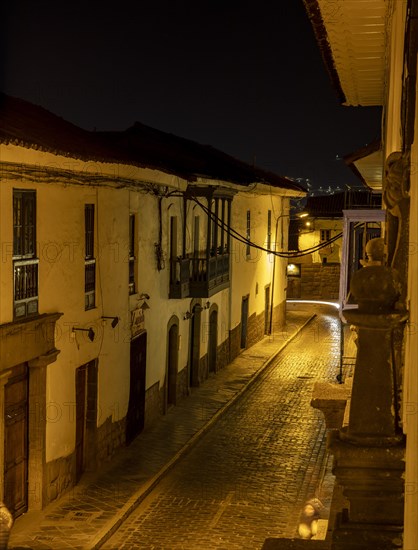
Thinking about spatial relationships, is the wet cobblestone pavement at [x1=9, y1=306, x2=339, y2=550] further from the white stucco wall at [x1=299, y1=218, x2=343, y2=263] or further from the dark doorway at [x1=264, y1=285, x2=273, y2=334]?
the white stucco wall at [x1=299, y1=218, x2=343, y2=263]

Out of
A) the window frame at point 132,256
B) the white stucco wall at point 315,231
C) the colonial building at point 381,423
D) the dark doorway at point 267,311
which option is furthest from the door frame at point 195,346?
the white stucco wall at point 315,231

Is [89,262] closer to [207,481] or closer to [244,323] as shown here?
[207,481]

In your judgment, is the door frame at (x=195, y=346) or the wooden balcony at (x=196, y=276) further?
the door frame at (x=195, y=346)

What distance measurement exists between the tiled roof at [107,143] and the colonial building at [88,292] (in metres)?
0.06

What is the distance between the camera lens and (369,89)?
1344cm

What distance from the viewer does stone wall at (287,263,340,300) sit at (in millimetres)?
45000

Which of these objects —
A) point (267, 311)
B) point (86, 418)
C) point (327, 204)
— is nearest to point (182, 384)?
point (86, 418)

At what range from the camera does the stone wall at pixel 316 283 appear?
45.0 m

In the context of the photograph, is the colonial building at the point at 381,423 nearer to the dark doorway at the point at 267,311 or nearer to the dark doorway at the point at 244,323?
the dark doorway at the point at 244,323

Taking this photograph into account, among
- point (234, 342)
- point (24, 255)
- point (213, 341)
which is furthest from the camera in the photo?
point (234, 342)

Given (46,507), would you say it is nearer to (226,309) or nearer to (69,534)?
(69,534)

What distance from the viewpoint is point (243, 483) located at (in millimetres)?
14500

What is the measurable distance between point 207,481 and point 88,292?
3.79 m

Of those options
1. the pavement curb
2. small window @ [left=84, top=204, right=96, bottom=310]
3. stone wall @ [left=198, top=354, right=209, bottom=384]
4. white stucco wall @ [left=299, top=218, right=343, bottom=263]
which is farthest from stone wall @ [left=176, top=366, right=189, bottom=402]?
white stucco wall @ [left=299, top=218, right=343, bottom=263]
